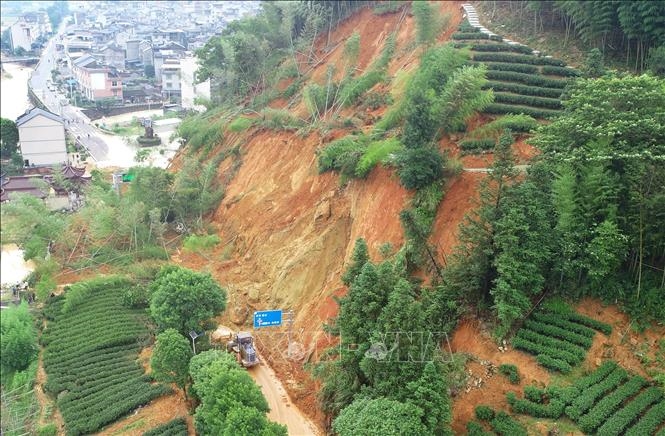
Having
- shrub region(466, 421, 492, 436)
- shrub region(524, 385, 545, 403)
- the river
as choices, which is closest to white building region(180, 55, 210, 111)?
the river

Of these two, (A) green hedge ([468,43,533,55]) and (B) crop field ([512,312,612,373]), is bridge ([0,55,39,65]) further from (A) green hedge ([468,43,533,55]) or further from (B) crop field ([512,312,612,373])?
(B) crop field ([512,312,612,373])

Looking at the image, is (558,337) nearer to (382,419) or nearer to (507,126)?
(382,419)

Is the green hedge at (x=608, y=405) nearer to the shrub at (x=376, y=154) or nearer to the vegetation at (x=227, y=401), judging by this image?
the vegetation at (x=227, y=401)

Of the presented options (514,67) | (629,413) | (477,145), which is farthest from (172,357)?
(514,67)

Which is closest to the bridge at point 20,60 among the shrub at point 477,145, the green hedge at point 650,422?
the shrub at point 477,145

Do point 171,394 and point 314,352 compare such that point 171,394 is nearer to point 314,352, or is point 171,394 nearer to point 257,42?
point 314,352

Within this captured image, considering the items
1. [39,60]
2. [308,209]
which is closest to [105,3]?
[39,60]

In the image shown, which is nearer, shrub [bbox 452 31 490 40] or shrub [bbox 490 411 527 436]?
shrub [bbox 490 411 527 436]
